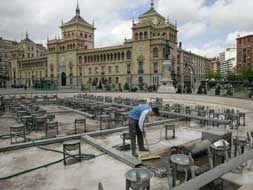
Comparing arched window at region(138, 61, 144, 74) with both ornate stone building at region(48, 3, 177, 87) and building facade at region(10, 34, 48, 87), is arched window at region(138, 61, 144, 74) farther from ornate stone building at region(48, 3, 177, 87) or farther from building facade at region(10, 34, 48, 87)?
building facade at region(10, 34, 48, 87)

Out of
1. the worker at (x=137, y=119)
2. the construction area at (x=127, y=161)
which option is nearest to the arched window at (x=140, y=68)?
the construction area at (x=127, y=161)

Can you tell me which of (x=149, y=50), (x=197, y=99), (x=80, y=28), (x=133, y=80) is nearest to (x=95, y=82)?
(x=133, y=80)

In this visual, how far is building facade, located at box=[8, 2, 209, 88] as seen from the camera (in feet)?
171

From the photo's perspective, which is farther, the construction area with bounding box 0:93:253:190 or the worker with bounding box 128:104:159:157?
the worker with bounding box 128:104:159:157

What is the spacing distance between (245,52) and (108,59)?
Answer: 66.9 metres

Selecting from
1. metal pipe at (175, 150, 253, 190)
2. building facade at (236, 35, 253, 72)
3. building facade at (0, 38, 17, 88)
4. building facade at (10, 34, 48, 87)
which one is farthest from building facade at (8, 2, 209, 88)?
metal pipe at (175, 150, 253, 190)

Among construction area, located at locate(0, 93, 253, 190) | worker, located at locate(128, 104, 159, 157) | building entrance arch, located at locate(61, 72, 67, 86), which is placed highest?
building entrance arch, located at locate(61, 72, 67, 86)

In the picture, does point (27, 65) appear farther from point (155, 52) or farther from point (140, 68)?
point (155, 52)

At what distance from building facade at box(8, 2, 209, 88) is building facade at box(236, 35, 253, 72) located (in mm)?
26123

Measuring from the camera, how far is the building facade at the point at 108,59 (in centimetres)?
5216

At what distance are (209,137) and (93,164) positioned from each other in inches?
132

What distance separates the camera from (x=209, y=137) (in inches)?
259

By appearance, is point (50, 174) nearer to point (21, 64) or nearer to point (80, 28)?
point (80, 28)

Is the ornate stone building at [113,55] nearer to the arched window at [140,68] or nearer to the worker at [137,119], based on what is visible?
the arched window at [140,68]
